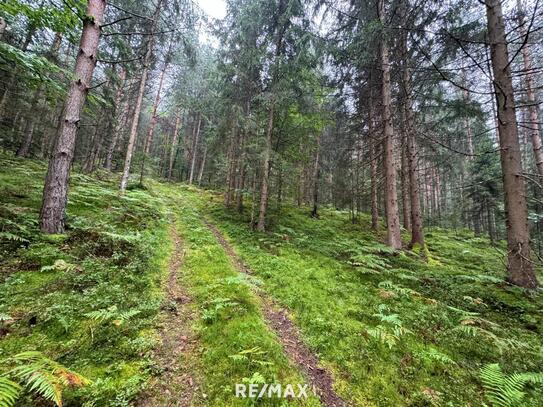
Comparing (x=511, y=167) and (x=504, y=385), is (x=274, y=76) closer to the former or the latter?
(x=511, y=167)

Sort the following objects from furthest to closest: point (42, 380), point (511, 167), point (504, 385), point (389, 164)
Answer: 1. point (389, 164)
2. point (511, 167)
3. point (504, 385)
4. point (42, 380)

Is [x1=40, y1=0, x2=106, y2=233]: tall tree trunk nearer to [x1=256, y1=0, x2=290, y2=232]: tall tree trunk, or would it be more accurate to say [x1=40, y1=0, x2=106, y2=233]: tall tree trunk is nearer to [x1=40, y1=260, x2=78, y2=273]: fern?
[x1=40, y1=260, x2=78, y2=273]: fern

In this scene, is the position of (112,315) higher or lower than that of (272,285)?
lower

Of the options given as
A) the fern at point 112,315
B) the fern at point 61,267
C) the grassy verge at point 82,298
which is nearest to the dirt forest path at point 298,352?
the grassy verge at point 82,298

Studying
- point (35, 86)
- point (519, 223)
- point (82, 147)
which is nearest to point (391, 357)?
point (519, 223)

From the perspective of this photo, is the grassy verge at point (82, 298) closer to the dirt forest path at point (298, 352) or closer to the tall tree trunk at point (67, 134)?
the tall tree trunk at point (67, 134)

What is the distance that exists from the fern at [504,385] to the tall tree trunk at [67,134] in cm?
802

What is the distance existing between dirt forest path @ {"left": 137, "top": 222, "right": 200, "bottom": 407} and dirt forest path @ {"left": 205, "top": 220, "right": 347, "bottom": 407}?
4.69 ft

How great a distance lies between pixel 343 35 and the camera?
34.7 feet

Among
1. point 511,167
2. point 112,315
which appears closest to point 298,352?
point 112,315

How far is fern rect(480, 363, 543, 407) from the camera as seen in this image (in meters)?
2.81

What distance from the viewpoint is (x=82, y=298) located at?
155 inches

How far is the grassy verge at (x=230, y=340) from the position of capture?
289 centimetres

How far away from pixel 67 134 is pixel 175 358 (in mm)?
5219
